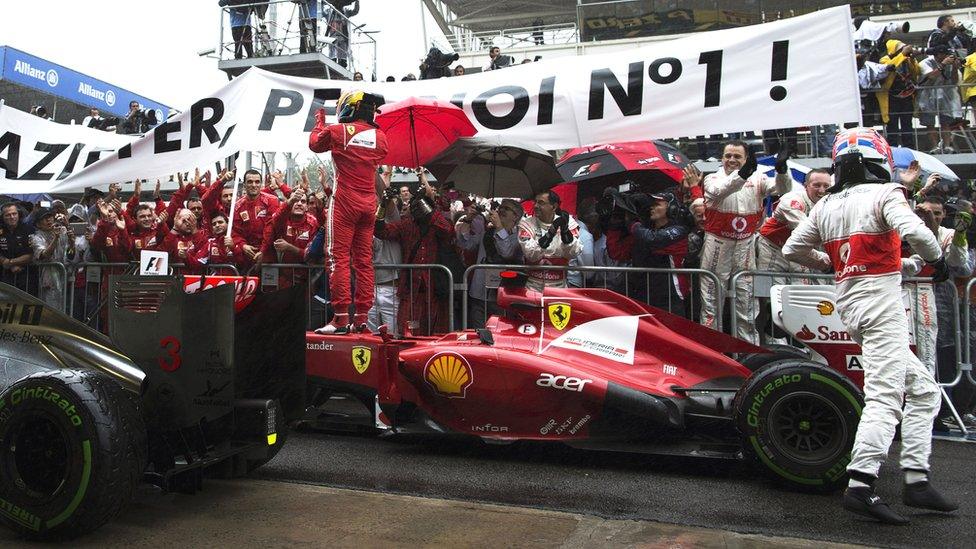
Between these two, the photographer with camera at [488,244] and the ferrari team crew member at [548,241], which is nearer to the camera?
the ferrari team crew member at [548,241]

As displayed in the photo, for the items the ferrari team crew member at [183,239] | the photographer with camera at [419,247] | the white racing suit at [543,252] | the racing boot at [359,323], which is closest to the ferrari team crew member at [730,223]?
the white racing suit at [543,252]

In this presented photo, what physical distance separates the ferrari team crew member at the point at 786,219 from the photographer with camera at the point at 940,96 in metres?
6.62

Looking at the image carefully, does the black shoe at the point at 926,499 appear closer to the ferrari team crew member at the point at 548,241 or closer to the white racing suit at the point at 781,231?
the white racing suit at the point at 781,231

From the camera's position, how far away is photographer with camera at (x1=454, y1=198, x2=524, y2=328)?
6.86 metres

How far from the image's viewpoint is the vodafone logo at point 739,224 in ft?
21.7

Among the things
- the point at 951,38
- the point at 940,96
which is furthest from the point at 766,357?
the point at 951,38

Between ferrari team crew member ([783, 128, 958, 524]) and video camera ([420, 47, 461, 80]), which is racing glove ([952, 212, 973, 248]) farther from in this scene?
video camera ([420, 47, 461, 80])

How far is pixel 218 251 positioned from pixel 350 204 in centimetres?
236

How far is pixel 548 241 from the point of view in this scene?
673 centimetres

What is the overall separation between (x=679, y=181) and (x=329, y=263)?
4035mm

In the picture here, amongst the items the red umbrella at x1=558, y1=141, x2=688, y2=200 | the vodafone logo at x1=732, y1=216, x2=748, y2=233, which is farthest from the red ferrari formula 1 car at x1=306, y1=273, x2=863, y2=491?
the red umbrella at x1=558, y1=141, x2=688, y2=200

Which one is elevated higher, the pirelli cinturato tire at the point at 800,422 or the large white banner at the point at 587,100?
the large white banner at the point at 587,100

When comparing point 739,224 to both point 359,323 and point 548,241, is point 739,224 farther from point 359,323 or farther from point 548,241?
point 359,323

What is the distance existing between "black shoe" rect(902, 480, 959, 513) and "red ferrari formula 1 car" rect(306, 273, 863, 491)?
385 millimetres
